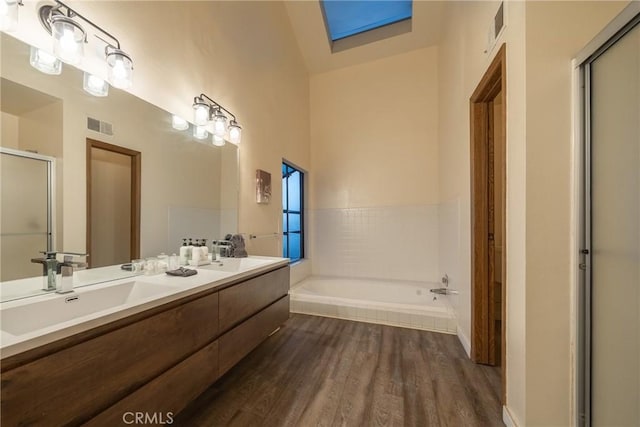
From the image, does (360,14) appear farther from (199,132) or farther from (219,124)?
(199,132)

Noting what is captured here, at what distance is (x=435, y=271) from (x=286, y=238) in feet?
6.94

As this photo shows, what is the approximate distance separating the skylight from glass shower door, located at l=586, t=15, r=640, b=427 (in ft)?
9.31

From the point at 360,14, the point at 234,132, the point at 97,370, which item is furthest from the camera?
the point at 360,14

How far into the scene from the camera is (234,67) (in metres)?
2.23

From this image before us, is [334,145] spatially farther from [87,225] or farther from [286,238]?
[87,225]

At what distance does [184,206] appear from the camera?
1.76 metres

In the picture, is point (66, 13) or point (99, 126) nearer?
point (66, 13)

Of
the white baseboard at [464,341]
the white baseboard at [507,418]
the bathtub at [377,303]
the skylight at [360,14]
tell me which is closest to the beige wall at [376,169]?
the bathtub at [377,303]

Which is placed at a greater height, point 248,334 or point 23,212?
point 23,212

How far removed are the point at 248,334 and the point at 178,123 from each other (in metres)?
1.49

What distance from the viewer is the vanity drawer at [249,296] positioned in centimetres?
134

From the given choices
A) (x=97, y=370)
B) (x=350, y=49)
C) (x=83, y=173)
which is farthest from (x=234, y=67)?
(x=97, y=370)

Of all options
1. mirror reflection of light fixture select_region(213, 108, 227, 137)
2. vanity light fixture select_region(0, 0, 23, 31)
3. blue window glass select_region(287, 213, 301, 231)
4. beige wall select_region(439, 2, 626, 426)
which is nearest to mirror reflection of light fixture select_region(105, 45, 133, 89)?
vanity light fixture select_region(0, 0, 23, 31)

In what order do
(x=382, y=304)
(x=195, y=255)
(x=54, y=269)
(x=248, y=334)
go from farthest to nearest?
(x=382, y=304)
(x=195, y=255)
(x=248, y=334)
(x=54, y=269)
